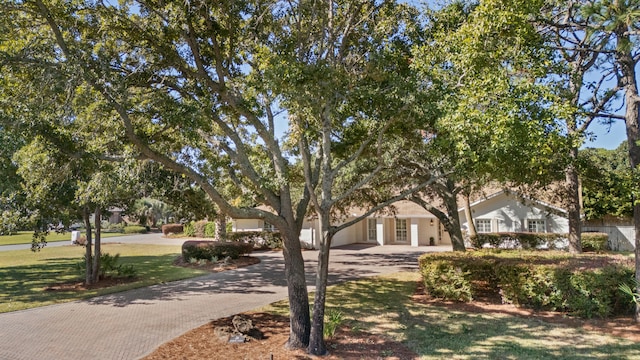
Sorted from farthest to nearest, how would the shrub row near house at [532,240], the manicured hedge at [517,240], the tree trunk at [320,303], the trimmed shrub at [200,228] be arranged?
the trimmed shrub at [200,228], the manicured hedge at [517,240], the shrub row near house at [532,240], the tree trunk at [320,303]

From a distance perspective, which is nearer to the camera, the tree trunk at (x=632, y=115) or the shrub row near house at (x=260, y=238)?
the tree trunk at (x=632, y=115)

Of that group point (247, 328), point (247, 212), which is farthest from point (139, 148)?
point (247, 328)

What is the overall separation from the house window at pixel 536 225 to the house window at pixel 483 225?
102 inches

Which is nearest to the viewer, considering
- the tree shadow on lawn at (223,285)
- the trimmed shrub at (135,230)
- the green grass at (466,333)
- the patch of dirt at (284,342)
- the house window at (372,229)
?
the green grass at (466,333)

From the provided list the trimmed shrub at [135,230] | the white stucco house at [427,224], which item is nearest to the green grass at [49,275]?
the white stucco house at [427,224]

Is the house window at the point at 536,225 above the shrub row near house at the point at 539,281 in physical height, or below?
above

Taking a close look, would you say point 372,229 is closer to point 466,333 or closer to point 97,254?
point 97,254

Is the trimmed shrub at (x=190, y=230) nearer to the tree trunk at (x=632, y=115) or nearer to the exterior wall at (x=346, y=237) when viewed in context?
the exterior wall at (x=346, y=237)

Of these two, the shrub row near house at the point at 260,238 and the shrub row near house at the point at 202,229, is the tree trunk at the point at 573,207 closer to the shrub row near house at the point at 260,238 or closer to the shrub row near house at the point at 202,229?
the shrub row near house at the point at 260,238

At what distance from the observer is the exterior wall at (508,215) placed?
86.4ft

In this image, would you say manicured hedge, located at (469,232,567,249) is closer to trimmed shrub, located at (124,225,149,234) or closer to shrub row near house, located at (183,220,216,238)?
shrub row near house, located at (183,220,216,238)

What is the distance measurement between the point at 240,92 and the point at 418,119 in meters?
4.44

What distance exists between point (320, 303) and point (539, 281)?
6.71 meters

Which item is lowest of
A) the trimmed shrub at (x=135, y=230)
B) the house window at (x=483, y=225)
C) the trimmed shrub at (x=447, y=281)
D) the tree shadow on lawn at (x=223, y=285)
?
the tree shadow on lawn at (x=223, y=285)
